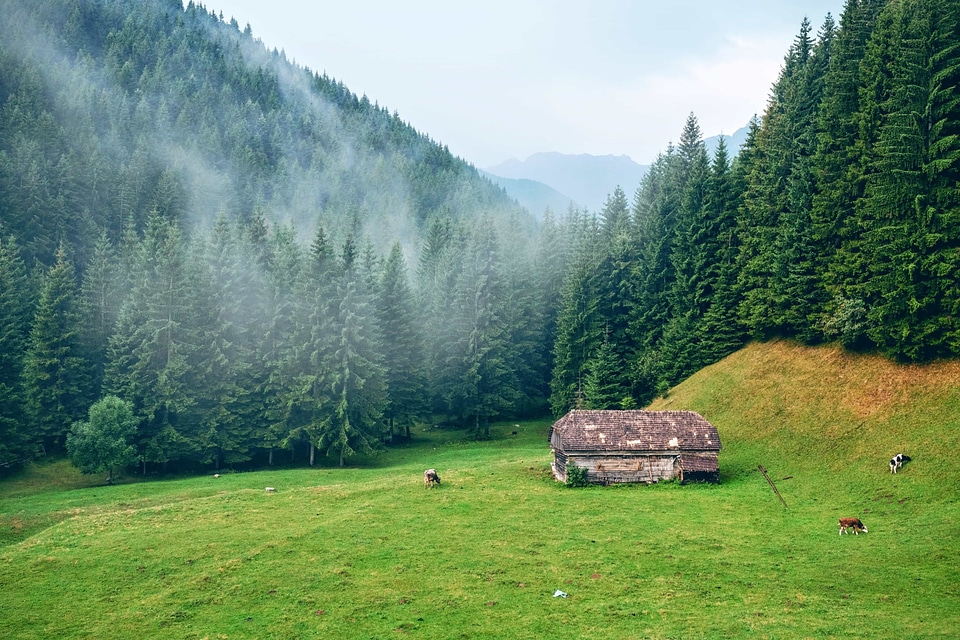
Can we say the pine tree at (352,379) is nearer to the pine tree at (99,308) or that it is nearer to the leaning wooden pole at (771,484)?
the pine tree at (99,308)

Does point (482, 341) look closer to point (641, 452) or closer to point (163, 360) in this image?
point (163, 360)

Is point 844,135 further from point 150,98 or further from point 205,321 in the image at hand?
point 150,98

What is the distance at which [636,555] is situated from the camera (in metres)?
28.9

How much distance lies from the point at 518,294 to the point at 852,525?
5868cm

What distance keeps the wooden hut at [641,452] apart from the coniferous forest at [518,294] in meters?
15.2

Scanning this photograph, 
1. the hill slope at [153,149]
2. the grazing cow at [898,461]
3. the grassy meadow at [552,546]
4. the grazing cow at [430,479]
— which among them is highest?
the hill slope at [153,149]

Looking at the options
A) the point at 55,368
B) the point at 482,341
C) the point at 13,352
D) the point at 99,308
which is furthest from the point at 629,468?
the point at 13,352

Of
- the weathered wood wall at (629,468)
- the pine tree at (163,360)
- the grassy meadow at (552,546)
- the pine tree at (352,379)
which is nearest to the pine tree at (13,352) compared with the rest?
the pine tree at (163,360)

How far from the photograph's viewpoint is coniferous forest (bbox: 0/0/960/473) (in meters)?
43.4

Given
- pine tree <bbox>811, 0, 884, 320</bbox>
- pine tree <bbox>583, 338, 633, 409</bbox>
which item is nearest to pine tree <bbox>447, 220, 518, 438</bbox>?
pine tree <bbox>583, 338, 633, 409</bbox>

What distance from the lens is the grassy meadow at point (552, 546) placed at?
22.9 meters

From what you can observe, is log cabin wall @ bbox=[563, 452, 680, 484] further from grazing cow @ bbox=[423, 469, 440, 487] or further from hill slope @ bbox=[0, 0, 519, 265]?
hill slope @ bbox=[0, 0, 519, 265]

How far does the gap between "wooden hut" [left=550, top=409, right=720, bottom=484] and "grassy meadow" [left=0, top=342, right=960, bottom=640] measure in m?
1.38

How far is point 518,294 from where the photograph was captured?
85688mm
